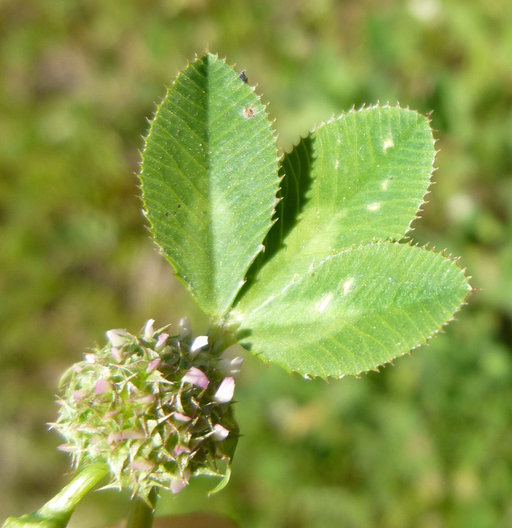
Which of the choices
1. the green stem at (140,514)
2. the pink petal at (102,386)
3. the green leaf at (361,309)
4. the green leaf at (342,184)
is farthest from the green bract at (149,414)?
the green leaf at (342,184)

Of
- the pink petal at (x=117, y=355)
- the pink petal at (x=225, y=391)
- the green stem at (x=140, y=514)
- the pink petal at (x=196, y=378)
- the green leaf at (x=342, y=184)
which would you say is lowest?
the green stem at (x=140, y=514)

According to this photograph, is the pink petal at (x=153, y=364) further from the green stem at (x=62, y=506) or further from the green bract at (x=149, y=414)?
the green stem at (x=62, y=506)

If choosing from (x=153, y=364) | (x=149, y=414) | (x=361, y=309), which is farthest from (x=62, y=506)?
(x=361, y=309)

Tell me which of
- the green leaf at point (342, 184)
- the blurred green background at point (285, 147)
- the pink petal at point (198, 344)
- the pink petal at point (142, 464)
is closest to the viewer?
Result: the pink petal at point (142, 464)

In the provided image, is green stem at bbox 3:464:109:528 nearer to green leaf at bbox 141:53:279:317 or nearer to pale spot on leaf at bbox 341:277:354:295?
green leaf at bbox 141:53:279:317

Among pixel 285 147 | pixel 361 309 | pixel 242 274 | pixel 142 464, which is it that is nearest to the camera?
pixel 142 464

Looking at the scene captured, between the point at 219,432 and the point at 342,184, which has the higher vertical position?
the point at 342,184

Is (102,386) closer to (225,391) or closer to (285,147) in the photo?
(225,391)
